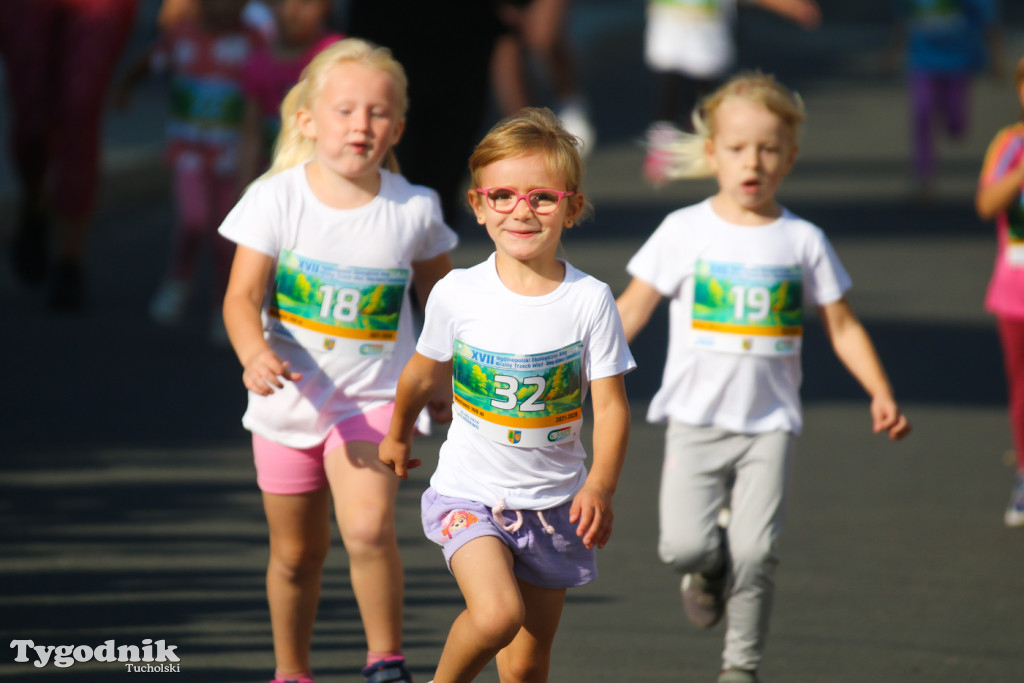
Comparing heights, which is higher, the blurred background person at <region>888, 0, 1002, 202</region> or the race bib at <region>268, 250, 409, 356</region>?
the blurred background person at <region>888, 0, 1002, 202</region>

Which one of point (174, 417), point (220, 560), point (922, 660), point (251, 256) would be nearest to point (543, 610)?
point (251, 256)

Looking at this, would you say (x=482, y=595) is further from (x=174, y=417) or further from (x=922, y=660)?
(x=174, y=417)

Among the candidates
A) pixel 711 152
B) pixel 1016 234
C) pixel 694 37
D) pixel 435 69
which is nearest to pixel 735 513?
pixel 711 152

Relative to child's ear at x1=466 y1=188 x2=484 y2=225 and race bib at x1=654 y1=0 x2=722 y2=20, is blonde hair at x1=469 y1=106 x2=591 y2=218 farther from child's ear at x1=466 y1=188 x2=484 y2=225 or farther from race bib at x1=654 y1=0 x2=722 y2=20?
race bib at x1=654 y1=0 x2=722 y2=20

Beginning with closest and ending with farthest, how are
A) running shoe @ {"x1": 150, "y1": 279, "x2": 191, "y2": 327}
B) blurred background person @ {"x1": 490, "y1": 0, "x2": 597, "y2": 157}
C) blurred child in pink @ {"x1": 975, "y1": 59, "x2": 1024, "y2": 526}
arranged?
blurred child in pink @ {"x1": 975, "y1": 59, "x2": 1024, "y2": 526} → running shoe @ {"x1": 150, "y1": 279, "x2": 191, "y2": 327} → blurred background person @ {"x1": 490, "y1": 0, "x2": 597, "y2": 157}

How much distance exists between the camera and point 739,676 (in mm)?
4008

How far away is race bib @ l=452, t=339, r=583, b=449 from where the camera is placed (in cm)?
329

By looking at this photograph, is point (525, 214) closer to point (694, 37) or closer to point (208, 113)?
point (208, 113)

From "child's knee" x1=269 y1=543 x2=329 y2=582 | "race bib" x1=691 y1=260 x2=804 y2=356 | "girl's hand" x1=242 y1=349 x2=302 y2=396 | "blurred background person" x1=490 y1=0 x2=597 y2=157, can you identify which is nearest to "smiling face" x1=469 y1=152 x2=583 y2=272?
"girl's hand" x1=242 y1=349 x2=302 y2=396

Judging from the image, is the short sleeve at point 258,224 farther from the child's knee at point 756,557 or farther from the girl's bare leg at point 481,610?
the child's knee at point 756,557

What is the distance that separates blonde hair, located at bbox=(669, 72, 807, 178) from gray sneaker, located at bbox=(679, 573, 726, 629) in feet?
3.80

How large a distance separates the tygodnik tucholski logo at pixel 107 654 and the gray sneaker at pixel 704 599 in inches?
57.2

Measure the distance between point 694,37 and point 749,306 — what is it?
1045 centimetres

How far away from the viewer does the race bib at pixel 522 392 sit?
3.29 meters
